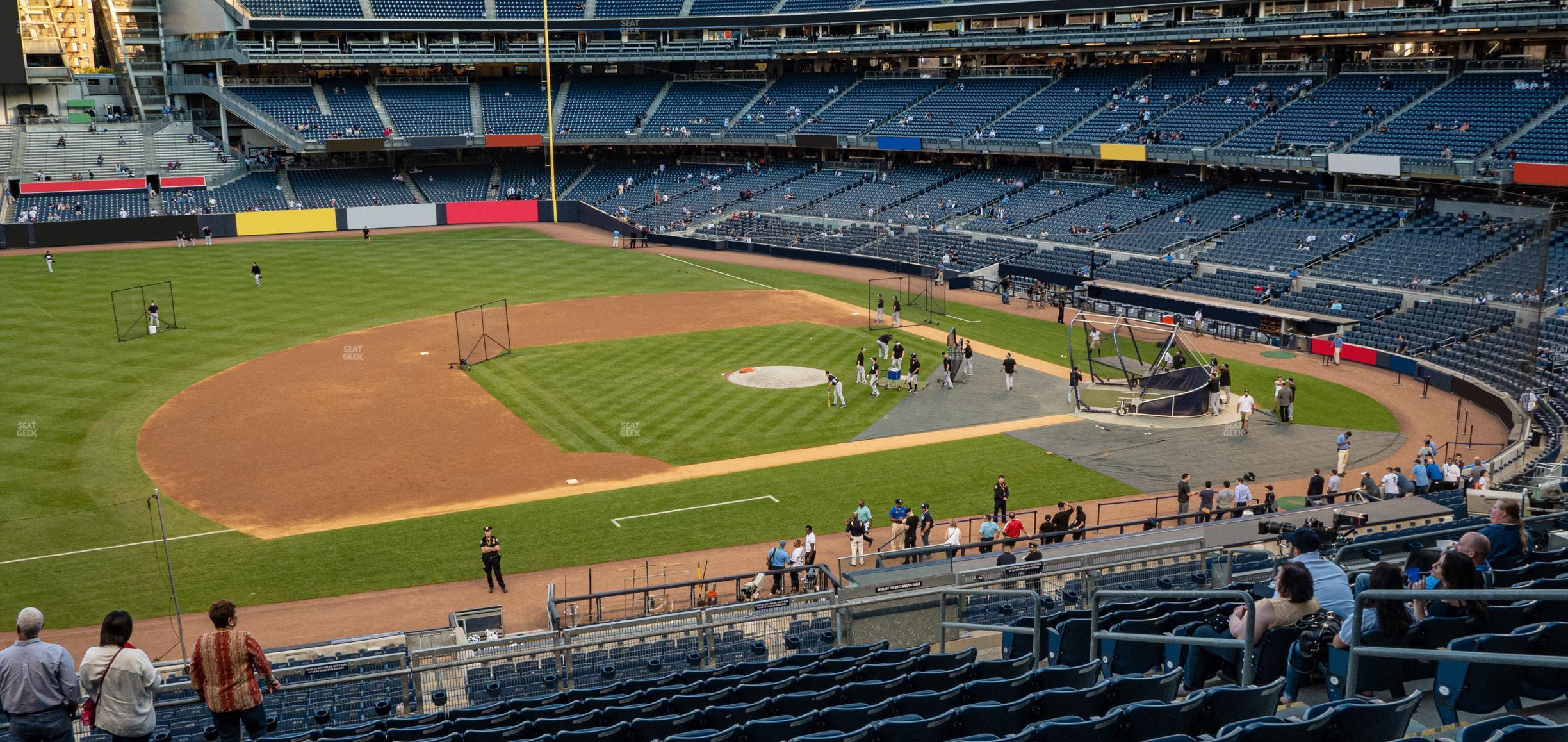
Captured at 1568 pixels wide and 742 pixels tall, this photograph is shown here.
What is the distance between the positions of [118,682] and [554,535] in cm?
1671

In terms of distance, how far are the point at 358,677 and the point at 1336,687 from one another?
949 cm

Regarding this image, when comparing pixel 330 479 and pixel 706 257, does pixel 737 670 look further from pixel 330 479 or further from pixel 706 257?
pixel 706 257

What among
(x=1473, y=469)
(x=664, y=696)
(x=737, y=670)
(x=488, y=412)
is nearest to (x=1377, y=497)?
(x=1473, y=469)

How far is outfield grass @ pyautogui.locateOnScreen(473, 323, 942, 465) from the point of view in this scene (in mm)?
32125

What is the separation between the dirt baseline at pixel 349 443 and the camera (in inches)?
1078

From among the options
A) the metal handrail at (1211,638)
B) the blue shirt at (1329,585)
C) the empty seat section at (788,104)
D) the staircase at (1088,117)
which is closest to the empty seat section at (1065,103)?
the staircase at (1088,117)

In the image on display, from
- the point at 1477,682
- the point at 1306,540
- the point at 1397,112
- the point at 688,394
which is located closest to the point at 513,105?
the point at 688,394

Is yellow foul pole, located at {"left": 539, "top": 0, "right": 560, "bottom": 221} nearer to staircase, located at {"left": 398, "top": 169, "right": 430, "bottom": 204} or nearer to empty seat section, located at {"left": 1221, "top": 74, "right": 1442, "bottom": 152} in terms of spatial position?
staircase, located at {"left": 398, "top": 169, "right": 430, "bottom": 204}

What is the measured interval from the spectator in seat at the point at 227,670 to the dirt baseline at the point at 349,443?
17249 millimetres

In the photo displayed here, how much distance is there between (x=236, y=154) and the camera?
258 ft

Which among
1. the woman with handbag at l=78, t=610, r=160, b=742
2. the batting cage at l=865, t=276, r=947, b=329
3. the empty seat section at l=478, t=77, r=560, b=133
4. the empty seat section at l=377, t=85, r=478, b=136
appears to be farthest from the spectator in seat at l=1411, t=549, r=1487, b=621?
the empty seat section at l=478, t=77, r=560, b=133

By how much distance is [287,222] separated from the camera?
73.0 metres

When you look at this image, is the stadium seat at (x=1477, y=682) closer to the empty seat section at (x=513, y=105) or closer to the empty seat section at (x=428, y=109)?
the empty seat section at (x=428, y=109)

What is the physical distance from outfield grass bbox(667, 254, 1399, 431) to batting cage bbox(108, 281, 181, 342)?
26461 mm
